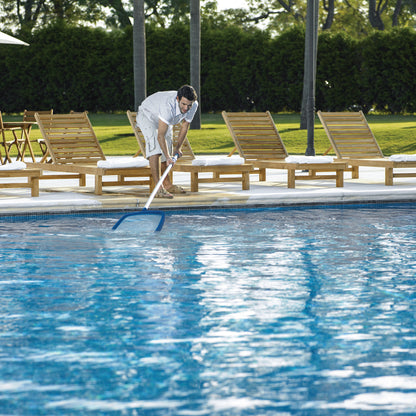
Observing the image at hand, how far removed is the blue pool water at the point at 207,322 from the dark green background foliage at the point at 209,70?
1977 centimetres

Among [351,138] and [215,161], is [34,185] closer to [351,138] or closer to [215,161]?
[215,161]

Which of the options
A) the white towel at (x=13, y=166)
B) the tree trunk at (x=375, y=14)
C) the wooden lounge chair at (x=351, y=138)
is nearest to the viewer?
the white towel at (x=13, y=166)

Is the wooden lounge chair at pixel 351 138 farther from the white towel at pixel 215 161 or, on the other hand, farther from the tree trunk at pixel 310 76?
the white towel at pixel 215 161

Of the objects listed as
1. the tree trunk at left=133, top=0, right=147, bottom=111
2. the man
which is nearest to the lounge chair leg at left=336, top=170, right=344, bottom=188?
the man

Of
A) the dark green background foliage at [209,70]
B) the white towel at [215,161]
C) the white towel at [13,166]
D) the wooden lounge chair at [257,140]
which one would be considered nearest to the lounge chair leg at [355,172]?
the wooden lounge chair at [257,140]

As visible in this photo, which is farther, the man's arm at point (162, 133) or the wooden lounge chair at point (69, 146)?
the wooden lounge chair at point (69, 146)

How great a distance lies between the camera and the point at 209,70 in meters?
30.2

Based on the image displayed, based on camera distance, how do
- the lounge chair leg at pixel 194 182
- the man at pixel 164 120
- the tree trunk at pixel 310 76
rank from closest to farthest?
the man at pixel 164 120 < the lounge chair leg at pixel 194 182 < the tree trunk at pixel 310 76

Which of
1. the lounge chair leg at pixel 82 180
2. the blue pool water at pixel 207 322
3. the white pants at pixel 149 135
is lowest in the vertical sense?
the blue pool water at pixel 207 322

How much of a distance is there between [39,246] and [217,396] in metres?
4.47

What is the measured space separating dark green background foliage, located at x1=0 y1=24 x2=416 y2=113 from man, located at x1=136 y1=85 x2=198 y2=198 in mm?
17974

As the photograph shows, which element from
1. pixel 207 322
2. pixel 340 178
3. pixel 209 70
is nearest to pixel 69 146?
pixel 340 178

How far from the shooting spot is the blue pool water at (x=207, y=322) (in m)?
4.12

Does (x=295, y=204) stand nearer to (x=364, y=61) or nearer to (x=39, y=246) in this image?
(x=39, y=246)
